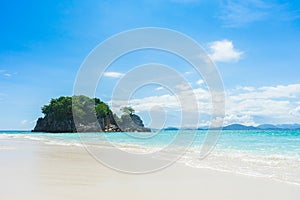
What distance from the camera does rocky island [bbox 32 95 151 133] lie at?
86.5 m

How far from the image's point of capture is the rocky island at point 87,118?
284 ft

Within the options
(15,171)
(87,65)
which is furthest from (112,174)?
(87,65)

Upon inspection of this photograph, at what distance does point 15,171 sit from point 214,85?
9.60m

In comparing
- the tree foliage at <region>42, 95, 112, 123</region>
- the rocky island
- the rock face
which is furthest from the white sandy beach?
the rock face

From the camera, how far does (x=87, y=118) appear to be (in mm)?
86125

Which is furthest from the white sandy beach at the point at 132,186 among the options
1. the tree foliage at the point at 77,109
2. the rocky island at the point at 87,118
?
the rocky island at the point at 87,118

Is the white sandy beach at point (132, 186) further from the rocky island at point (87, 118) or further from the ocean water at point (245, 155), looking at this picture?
the rocky island at point (87, 118)

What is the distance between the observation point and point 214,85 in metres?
14.9

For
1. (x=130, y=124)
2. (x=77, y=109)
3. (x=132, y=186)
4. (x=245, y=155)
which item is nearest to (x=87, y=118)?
(x=77, y=109)

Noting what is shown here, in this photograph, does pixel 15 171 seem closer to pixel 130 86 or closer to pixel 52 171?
pixel 52 171

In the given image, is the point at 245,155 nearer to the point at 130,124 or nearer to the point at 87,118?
the point at 87,118

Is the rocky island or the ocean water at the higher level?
the rocky island

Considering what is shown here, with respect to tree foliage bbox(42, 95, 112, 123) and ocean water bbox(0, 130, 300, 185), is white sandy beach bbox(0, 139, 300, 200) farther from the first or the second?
tree foliage bbox(42, 95, 112, 123)

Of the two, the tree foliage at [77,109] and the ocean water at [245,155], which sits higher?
the tree foliage at [77,109]
